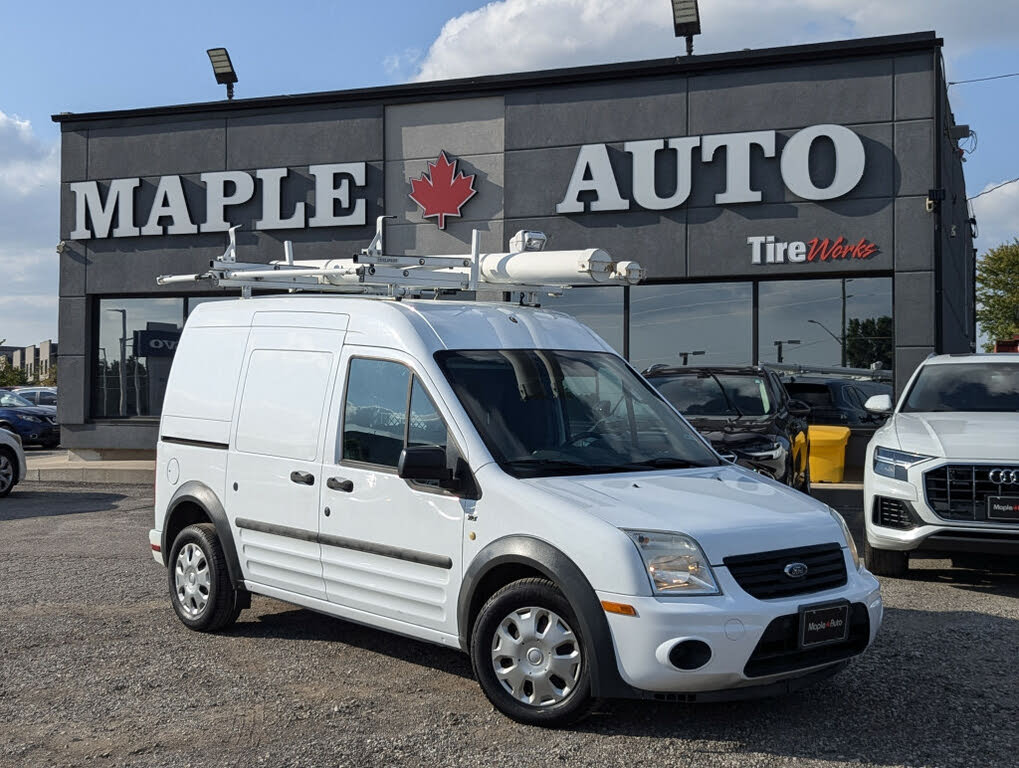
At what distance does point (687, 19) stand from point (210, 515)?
1304 centimetres

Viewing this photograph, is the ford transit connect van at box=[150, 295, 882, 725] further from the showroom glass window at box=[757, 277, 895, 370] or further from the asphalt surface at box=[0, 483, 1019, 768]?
the showroom glass window at box=[757, 277, 895, 370]

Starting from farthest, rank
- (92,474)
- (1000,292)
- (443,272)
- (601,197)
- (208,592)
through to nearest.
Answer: (1000,292) → (92,474) → (601,197) → (443,272) → (208,592)

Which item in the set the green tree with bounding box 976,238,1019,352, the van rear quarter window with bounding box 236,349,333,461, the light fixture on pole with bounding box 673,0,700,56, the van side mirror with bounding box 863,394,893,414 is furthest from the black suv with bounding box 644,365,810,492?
the green tree with bounding box 976,238,1019,352

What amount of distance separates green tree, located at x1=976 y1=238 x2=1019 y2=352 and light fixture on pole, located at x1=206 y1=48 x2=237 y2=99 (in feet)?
151

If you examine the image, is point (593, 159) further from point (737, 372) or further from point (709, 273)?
point (737, 372)

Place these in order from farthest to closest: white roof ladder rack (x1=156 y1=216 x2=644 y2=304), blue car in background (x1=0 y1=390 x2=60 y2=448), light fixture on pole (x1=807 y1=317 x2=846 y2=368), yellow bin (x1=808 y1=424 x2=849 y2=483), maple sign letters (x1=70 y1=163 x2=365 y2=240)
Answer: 1. blue car in background (x1=0 y1=390 x2=60 y2=448)
2. maple sign letters (x1=70 y1=163 x2=365 y2=240)
3. light fixture on pole (x1=807 y1=317 x2=846 y2=368)
4. yellow bin (x1=808 y1=424 x2=849 y2=483)
5. white roof ladder rack (x1=156 y1=216 x2=644 y2=304)

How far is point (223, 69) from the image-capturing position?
20141mm

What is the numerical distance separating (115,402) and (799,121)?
12.4 meters

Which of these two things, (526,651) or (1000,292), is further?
(1000,292)

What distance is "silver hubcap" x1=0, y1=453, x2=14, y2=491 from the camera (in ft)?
48.9

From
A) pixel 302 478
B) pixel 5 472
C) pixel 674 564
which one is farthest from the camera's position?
pixel 5 472

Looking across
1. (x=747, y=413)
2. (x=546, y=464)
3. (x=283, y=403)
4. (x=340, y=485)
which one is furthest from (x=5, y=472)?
(x=546, y=464)

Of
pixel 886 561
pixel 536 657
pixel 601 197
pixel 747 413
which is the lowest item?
pixel 886 561

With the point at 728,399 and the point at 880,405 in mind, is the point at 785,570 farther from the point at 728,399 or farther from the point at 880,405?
the point at 728,399
